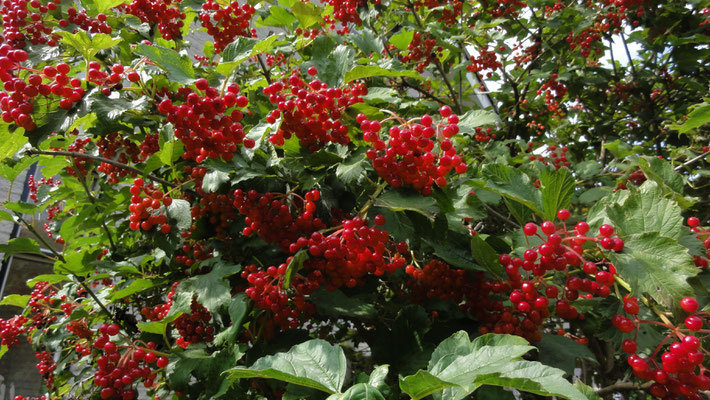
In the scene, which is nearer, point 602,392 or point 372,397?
point 372,397

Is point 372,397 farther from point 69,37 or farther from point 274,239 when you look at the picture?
point 69,37

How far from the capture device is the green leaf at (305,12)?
6.28 feet

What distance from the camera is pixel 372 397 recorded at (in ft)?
2.15

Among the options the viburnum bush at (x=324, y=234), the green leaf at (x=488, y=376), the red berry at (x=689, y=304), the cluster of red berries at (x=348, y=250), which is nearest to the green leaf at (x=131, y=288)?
the viburnum bush at (x=324, y=234)

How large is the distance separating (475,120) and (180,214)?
0.92 meters

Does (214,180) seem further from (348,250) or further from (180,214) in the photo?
(348,250)

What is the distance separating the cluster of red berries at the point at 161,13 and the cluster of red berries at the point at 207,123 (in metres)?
0.83

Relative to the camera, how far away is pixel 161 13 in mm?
1749

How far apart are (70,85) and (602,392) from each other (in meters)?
1.94

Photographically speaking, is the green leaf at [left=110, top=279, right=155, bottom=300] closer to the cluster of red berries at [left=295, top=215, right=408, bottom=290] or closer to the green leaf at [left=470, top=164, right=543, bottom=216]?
the cluster of red berries at [left=295, top=215, right=408, bottom=290]

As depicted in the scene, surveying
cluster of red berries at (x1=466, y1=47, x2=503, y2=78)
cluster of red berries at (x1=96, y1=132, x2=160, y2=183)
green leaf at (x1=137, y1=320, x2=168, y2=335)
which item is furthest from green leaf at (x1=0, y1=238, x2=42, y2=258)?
cluster of red berries at (x1=466, y1=47, x2=503, y2=78)

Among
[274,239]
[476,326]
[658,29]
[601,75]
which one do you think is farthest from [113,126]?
[658,29]

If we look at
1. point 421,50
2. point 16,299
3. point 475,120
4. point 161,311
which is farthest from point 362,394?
point 421,50

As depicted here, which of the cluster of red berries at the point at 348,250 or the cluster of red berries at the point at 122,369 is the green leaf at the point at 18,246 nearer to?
the cluster of red berries at the point at 122,369
